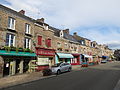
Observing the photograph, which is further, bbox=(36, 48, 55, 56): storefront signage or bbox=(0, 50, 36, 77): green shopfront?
bbox=(36, 48, 55, 56): storefront signage

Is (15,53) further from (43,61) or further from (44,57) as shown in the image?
(44,57)

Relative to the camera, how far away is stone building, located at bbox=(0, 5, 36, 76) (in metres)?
15.4

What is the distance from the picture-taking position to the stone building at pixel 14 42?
15375 mm

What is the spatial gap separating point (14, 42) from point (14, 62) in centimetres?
285

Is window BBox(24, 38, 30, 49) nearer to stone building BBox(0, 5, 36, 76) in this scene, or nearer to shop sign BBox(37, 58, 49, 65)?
stone building BBox(0, 5, 36, 76)

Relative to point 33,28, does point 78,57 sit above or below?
below

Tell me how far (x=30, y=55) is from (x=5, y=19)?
20.8 feet

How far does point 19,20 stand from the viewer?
18.0m

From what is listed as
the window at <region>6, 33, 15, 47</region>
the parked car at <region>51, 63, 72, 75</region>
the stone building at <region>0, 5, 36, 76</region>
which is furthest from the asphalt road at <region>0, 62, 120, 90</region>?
the window at <region>6, 33, 15, 47</region>

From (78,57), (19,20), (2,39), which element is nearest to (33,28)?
(19,20)

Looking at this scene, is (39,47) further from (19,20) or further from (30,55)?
(19,20)

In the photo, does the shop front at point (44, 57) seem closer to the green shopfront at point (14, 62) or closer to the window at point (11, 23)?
the green shopfront at point (14, 62)

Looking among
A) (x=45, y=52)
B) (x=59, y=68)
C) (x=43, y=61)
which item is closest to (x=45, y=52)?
(x=45, y=52)

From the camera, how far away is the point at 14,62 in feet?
54.7
